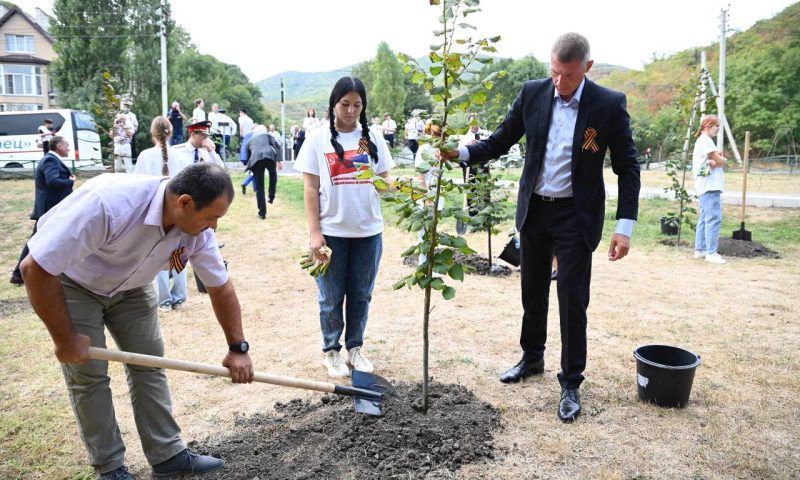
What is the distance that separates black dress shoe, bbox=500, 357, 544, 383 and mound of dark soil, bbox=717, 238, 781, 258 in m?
6.13

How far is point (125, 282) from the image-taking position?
2529 mm

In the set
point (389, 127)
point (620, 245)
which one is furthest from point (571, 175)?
point (389, 127)

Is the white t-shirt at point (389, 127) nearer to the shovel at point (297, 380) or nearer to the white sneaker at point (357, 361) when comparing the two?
the white sneaker at point (357, 361)

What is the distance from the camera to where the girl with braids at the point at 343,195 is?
3.60 meters

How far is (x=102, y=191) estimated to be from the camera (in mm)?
2250

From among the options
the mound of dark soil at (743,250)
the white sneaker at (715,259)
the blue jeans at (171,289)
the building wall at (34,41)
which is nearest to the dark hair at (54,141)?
the blue jeans at (171,289)

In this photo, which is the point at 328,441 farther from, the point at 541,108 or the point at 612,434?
the point at 541,108

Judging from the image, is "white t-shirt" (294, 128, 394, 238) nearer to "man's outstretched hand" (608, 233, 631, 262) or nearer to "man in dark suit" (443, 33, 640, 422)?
"man in dark suit" (443, 33, 640, 422)

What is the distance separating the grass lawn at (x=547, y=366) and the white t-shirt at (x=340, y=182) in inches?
46.7

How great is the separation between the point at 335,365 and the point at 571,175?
83.2 inches

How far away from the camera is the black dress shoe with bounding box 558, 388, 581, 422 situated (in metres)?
3.31

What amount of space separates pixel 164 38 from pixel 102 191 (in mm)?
22442

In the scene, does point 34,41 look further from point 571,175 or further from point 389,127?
point 571,175

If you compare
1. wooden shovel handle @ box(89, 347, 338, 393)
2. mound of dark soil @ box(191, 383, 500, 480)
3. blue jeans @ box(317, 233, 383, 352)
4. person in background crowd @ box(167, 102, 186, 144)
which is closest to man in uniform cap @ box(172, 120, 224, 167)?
blue jeans @ box(317, 233, 383, 352)
